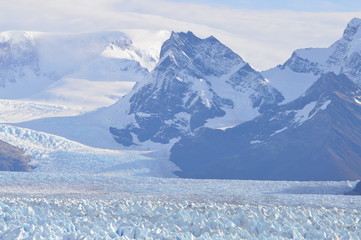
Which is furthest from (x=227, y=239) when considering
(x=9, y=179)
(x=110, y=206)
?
(x=9, y=179)

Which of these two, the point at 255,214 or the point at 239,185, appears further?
the point at 239,185

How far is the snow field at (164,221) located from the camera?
87938 mm

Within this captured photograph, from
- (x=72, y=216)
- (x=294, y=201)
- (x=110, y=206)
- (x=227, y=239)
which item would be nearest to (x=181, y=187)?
(x=294, y=201)

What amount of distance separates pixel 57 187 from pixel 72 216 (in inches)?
2933

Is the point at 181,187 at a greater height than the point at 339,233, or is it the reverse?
the point at 339,233

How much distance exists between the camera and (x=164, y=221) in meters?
Answer: 99.8

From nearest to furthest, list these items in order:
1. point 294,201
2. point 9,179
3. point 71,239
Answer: point 71,239, point 294,201, point 9,179

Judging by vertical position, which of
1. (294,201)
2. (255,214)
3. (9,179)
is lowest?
(9,179)

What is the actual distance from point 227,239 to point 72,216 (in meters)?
18.0

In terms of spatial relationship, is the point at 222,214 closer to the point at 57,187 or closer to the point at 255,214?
the point at 255,214

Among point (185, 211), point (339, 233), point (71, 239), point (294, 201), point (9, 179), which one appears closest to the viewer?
point (71, 239)

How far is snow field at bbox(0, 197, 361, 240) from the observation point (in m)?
87.9

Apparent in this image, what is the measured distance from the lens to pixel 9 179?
18850 cm

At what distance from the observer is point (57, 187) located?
176 metres
